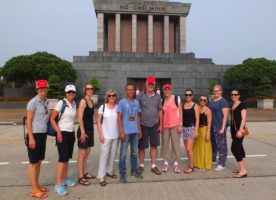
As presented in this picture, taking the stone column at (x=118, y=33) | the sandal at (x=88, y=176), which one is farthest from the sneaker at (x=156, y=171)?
the stone column at (x=118, y=33)

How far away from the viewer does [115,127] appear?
5168 millimetres

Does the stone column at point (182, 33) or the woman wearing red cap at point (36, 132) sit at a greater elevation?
the stone column at point (182, 33)

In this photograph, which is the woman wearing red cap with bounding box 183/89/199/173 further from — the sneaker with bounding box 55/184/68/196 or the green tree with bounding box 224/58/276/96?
the green tree with bounding box 224/58/276/96

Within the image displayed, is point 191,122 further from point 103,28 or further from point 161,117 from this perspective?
point 103,28

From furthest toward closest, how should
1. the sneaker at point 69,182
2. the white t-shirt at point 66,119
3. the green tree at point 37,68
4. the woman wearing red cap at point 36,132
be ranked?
the green tree at point 37,68 < the sneaker at point 69,182 < the white t-shirt at point 66,119 < the woman wearing red cap at point 36,132

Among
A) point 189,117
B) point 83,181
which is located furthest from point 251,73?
point 83,181

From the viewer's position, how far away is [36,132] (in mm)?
4445

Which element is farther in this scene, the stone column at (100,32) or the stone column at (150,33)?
the stone column at (150,33)

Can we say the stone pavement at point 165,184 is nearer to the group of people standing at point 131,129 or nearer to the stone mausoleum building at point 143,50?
the group of people standing at point 131,129

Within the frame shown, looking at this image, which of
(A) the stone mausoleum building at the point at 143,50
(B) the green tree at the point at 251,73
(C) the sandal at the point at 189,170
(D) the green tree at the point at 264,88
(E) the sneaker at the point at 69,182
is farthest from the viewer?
(A) the stone mausoleum building at the point at 143,50

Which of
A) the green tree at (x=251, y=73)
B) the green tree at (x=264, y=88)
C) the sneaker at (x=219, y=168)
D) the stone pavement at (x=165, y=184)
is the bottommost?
the stone pavement at (x=165, y=184)

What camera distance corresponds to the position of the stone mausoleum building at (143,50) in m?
25.8

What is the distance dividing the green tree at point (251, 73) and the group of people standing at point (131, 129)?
20.8 m

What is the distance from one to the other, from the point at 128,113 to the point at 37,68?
73.6 ft
